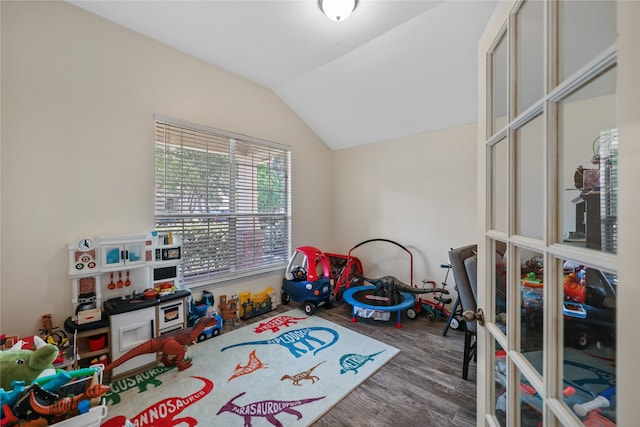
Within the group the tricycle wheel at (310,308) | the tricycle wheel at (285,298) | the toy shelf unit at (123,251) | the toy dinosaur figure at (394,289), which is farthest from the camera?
the tricycle wheel at (285,298)

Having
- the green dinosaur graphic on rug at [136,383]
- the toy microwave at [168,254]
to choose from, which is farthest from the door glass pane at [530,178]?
the toy microwave at [168,254]

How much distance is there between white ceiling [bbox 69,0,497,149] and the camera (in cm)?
202

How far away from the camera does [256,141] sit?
325 centimetres

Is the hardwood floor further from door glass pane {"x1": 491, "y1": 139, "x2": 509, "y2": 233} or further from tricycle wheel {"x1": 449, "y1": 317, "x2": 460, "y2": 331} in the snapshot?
door glass pane {"x1": 491, "y1": 139, "x2": 509, "y2": 233}

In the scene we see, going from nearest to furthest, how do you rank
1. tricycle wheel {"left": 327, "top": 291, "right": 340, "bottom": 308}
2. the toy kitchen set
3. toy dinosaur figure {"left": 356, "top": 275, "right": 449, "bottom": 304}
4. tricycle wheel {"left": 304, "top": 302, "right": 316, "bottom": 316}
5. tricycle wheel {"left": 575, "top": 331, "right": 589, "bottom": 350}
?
1. tricycle wheel {"left": 575, "top": 331, "right": 589, "bottom": 350}
2. the toy kitchen set
3. toy dinosaur figure {"left": 356, "top": 275, "right": 449, "bottom": 304}
4. tricycle wheel {"left": 304, "top": 302, "right": 316, "bottom": 316}
5. tricycle wheel {"left": 327, "top": 291, "right": 340, "bottom": 308}

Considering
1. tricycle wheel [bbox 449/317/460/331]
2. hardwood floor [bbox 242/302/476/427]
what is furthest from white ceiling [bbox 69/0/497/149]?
hardwood floor [bbox 242/302/476/427]

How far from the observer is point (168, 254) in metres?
2.37

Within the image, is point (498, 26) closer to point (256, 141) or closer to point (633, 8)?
point (633, 8)

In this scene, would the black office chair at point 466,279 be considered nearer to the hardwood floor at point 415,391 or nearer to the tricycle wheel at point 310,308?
the hardwood floor at point 415,391

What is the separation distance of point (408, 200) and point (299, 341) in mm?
2321

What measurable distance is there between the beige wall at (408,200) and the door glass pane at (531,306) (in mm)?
2471

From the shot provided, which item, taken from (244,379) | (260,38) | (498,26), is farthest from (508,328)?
(260,38)

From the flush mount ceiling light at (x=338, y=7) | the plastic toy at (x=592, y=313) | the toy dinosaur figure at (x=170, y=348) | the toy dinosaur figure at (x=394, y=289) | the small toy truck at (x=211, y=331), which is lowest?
the small toy truck at (x=211, y=331)

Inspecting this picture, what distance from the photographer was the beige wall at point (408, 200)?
3.05 metres
